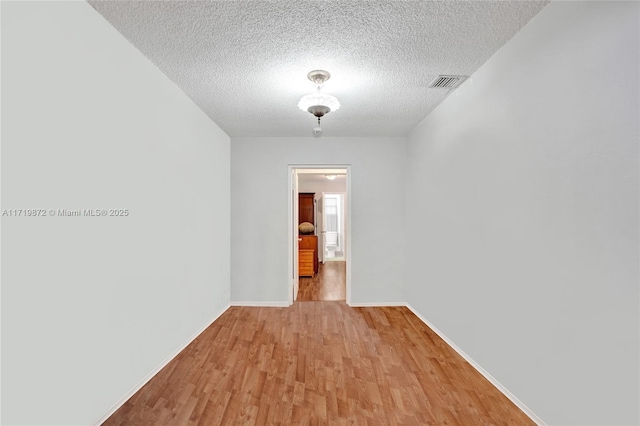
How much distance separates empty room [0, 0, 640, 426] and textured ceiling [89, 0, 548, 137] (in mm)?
18

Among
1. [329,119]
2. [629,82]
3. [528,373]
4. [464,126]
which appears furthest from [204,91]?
[528,373]

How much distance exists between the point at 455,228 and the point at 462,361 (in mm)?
1230

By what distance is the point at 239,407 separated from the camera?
6.66 ft

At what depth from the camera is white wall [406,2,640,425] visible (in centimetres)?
138

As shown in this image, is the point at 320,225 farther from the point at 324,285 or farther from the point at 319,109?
the point at 319,109

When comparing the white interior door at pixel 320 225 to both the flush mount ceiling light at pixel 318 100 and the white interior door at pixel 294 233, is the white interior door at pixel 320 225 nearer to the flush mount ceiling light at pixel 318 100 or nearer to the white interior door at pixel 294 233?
the white interior door at pixel 294 233

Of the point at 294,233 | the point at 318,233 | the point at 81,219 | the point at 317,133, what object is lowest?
the point at 318,233

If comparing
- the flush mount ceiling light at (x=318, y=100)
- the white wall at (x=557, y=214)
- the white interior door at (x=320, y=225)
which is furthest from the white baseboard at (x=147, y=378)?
the white interior door at (x=320, y=225)

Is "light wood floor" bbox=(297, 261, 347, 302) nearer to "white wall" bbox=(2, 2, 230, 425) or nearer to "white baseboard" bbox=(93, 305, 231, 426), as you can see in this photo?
"white baseboard" bbox=(93, 305, 231, 426)

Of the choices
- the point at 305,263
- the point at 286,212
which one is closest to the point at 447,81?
the point at 286,212

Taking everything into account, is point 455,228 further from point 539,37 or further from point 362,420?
point 362,420

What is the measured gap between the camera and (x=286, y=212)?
4.48 metres

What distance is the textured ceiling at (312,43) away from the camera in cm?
177

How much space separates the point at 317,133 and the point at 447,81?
4.61 feet
